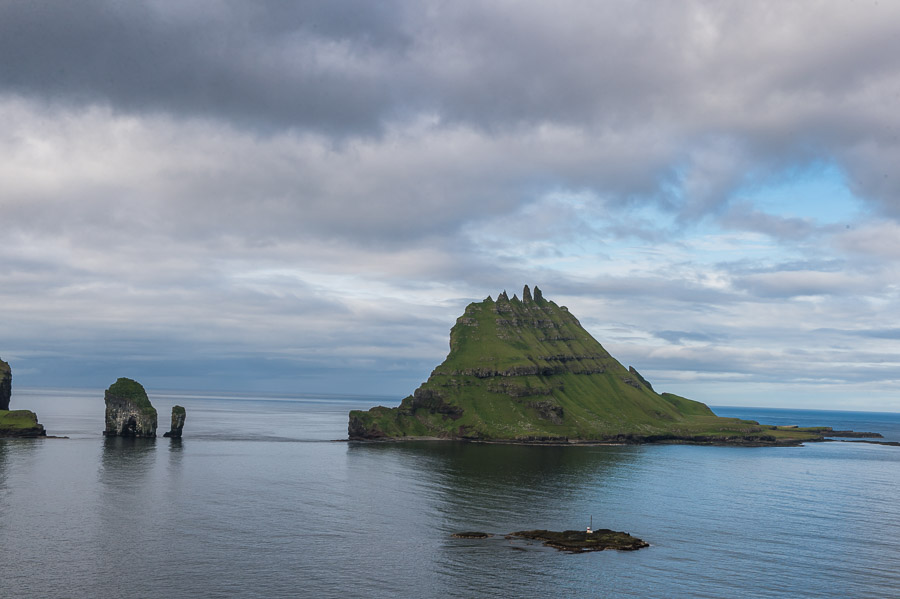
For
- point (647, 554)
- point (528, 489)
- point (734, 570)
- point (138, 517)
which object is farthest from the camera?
point (528, 489)

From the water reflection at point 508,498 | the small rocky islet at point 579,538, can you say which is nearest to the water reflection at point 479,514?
the water reflection at point 508,498

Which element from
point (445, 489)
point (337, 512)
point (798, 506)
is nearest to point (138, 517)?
point (337, 512)

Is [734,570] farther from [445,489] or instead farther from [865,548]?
[445,489]

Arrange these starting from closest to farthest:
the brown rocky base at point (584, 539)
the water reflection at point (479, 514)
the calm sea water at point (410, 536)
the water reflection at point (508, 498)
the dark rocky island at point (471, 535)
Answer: the calm sea water at point (410, 536)
the water reflection at point (479, 514)
the brown rocky base at point (584, 539)
the dark rocky island at point (471, 535)
the water reflection at point (508, 498)

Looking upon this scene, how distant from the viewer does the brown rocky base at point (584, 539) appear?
376 feet

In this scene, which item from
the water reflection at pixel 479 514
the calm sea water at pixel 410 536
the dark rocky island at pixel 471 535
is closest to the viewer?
the calm sea water at pixel 410 536

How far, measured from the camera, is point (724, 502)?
16300 centimetres

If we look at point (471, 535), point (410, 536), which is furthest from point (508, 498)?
point (410, 536)

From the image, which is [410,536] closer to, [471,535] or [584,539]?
[471,535]

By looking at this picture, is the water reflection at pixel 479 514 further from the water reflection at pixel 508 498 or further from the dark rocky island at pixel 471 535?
the dark rocky island at pixel 471 535

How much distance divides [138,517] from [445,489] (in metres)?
71.7

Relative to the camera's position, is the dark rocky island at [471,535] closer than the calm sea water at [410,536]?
No

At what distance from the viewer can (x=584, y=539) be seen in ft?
391

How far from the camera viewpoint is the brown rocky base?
4518 inches
